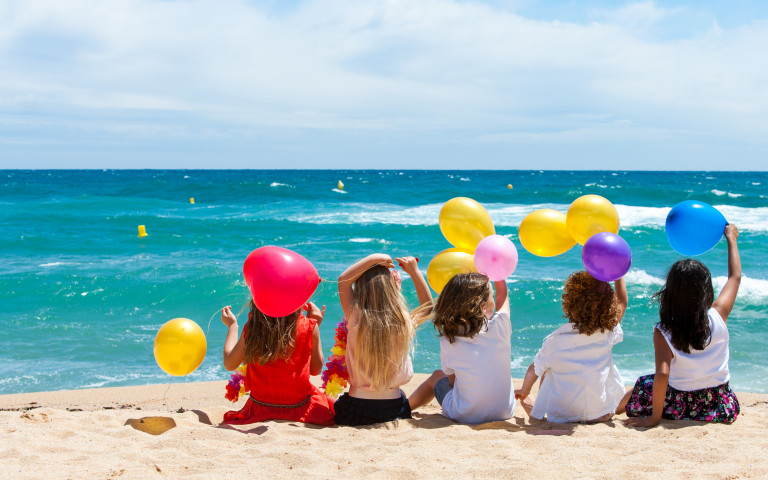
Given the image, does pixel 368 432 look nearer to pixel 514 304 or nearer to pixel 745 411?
pixel 745 411

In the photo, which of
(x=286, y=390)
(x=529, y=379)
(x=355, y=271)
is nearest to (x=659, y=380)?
(x=529, y=379)

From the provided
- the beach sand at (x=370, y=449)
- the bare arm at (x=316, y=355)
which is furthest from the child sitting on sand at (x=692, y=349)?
the bare arm at (x=316, y=355)

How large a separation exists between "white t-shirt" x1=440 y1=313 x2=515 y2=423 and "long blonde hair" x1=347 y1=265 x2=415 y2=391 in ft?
0.99

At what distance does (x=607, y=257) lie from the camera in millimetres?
3301

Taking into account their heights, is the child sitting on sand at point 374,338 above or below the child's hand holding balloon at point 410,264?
below

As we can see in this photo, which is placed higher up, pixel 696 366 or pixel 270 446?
pixel 696 366

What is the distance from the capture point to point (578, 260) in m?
12.3

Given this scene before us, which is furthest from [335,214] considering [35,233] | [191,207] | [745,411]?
[745,411]

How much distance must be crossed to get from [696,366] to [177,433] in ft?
9.56

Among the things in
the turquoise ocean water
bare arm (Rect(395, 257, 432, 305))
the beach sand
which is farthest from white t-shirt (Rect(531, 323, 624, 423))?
the turquoise ocean water

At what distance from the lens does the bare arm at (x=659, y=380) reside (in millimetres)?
3426

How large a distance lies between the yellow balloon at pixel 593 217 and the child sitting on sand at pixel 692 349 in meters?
0.50

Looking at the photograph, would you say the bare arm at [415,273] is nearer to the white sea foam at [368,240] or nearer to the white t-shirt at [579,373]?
the white t-shirt at [579,373]

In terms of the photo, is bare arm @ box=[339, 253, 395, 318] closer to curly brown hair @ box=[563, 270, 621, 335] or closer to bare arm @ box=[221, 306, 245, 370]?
bare arm @ box=[221, 306, 245, 370]
